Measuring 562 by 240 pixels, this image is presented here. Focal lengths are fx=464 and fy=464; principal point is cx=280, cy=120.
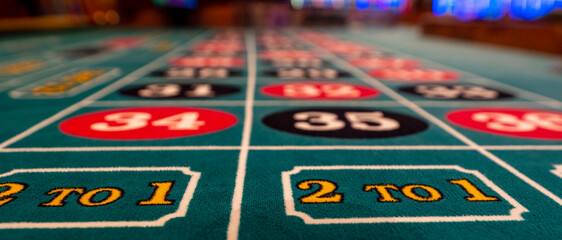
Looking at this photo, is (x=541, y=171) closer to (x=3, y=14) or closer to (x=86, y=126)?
(x=86, y=126)

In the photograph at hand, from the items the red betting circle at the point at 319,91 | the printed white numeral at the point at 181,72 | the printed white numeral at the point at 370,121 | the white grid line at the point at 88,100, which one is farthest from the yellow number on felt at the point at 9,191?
the printed white numeral at the point at 181,72

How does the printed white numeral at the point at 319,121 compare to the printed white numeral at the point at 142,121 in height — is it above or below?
below

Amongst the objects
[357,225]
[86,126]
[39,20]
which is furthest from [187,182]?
[39,20]

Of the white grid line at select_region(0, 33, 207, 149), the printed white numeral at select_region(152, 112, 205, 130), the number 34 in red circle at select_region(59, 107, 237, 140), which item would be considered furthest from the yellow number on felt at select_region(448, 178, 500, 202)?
the white grid line at select_region(0, 33, 207, 149)

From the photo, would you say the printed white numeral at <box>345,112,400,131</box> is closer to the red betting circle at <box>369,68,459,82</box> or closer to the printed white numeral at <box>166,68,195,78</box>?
the red betting circle at <box>369,68,459,82</box>

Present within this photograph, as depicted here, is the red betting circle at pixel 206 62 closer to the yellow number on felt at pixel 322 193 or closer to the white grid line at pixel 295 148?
the white grid line at pixel 295 148

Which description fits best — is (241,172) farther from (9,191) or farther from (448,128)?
(448,128)
